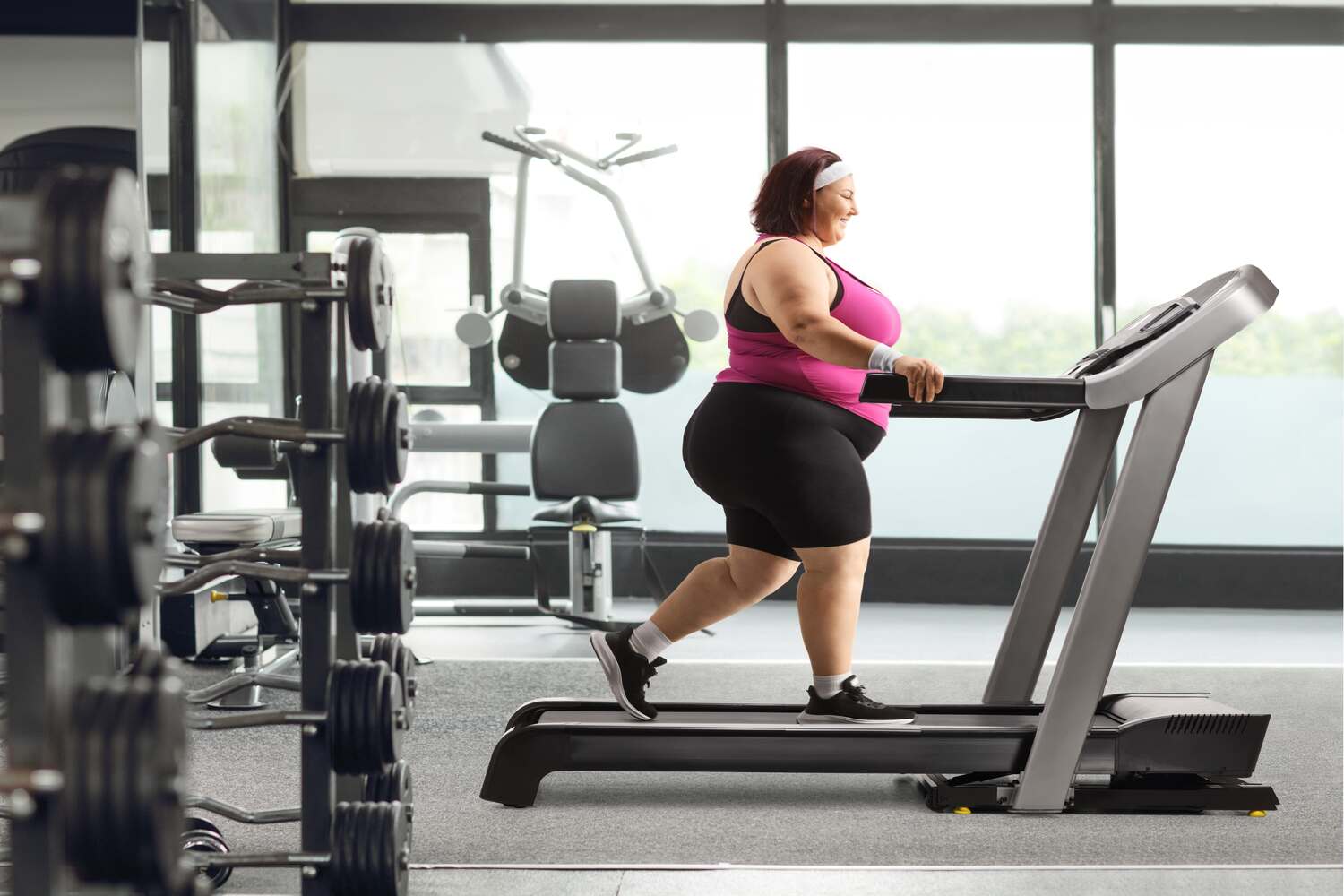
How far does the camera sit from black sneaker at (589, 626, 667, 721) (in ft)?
8.60

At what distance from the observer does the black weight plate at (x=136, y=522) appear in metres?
1.05

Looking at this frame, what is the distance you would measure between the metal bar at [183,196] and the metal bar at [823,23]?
2.30ft

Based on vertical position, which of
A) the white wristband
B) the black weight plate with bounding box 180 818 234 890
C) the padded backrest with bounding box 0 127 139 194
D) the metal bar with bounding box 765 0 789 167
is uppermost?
the metal bar with bounding box 765 0 789 167

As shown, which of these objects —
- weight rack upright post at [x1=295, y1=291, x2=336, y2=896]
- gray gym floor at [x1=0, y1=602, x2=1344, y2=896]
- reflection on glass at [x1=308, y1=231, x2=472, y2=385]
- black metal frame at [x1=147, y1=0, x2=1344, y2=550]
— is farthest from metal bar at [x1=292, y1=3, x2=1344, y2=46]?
weight rack upright post at [x1=295, y1=291, x2=336, y2=896]

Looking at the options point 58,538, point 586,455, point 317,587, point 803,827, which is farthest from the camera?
point 586,455

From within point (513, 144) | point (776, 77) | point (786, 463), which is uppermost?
point (776, 77)

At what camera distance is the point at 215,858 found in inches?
72.1

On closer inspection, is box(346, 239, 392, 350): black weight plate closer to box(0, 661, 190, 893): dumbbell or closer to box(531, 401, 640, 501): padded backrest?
box(0, 661, 190, 893): dumbbell

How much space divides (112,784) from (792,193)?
1.87 m

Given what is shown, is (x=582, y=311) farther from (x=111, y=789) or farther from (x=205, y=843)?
(x=111, y=789)

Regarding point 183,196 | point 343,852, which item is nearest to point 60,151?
point 183,196

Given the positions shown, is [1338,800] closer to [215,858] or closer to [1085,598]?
[1085,598]

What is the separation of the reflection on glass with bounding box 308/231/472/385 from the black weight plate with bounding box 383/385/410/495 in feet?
12.8

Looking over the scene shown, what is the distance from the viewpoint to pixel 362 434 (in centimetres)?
182
